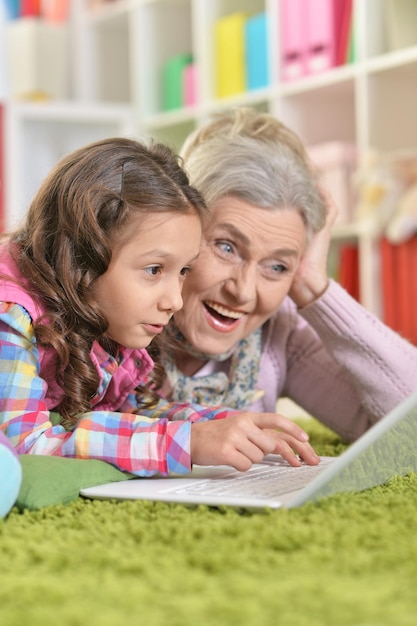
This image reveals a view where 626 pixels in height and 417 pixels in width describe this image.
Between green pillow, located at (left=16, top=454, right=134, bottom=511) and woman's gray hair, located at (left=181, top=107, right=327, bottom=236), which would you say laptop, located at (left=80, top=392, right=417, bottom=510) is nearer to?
green pillow, located at (left=16, top=454, right=134, bottom=511)

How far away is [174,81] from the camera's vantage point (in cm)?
412

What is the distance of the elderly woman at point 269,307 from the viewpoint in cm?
152

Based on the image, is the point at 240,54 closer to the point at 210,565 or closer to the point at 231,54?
the point at 231,54

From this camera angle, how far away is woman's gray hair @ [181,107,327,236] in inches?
60.2

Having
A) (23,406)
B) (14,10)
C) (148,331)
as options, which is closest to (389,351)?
(148,331)

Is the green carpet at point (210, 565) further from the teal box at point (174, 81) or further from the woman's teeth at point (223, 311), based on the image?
the teal box at point (174, 81)

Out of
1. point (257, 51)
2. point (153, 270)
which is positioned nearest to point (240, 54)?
point (257, 51)

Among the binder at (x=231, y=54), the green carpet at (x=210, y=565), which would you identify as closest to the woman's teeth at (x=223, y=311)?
the green carpet at (x=210, y=565)

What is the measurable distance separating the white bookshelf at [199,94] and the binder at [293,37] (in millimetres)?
33

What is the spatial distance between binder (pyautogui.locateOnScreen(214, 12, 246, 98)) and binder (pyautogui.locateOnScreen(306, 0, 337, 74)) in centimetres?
41

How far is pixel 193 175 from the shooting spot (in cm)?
155

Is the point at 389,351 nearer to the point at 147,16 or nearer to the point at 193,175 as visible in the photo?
the point at 193,175

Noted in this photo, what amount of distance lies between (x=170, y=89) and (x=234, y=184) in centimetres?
274

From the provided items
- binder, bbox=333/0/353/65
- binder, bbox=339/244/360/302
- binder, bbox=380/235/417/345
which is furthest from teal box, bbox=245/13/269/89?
binder, bbox=380/235/417/345
